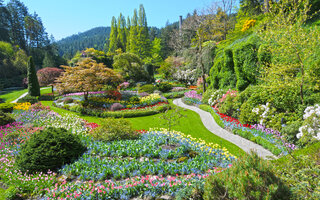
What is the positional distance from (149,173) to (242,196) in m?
2.75

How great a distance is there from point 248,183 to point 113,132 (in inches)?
235

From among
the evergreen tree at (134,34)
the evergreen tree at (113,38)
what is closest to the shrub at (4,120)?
the evergreen tree at (134,34)

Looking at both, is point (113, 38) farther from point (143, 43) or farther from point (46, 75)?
point (46, 75)

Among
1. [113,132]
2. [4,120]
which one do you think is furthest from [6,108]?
[113,132]

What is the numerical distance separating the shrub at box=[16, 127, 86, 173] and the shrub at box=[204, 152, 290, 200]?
4708mm

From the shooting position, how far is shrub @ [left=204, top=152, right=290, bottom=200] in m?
2.77

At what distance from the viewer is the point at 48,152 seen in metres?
5.43

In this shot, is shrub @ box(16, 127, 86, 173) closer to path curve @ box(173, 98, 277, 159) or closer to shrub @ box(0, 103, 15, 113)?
path curve @ box(173, 98, 277, 159)

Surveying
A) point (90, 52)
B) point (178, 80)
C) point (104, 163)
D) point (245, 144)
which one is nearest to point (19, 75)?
point (90, 52)

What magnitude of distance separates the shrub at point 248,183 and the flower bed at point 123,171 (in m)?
0.93

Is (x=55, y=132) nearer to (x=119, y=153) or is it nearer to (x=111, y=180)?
(x=119, y=153)

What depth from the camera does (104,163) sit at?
214 inches

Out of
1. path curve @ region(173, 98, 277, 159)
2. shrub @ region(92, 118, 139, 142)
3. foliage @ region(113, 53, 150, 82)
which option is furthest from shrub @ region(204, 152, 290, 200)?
foliage @ region(113, 53, 150, 82)

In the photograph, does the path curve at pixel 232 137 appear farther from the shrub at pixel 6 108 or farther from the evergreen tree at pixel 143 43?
the evergreen tree at pixel 143 43
